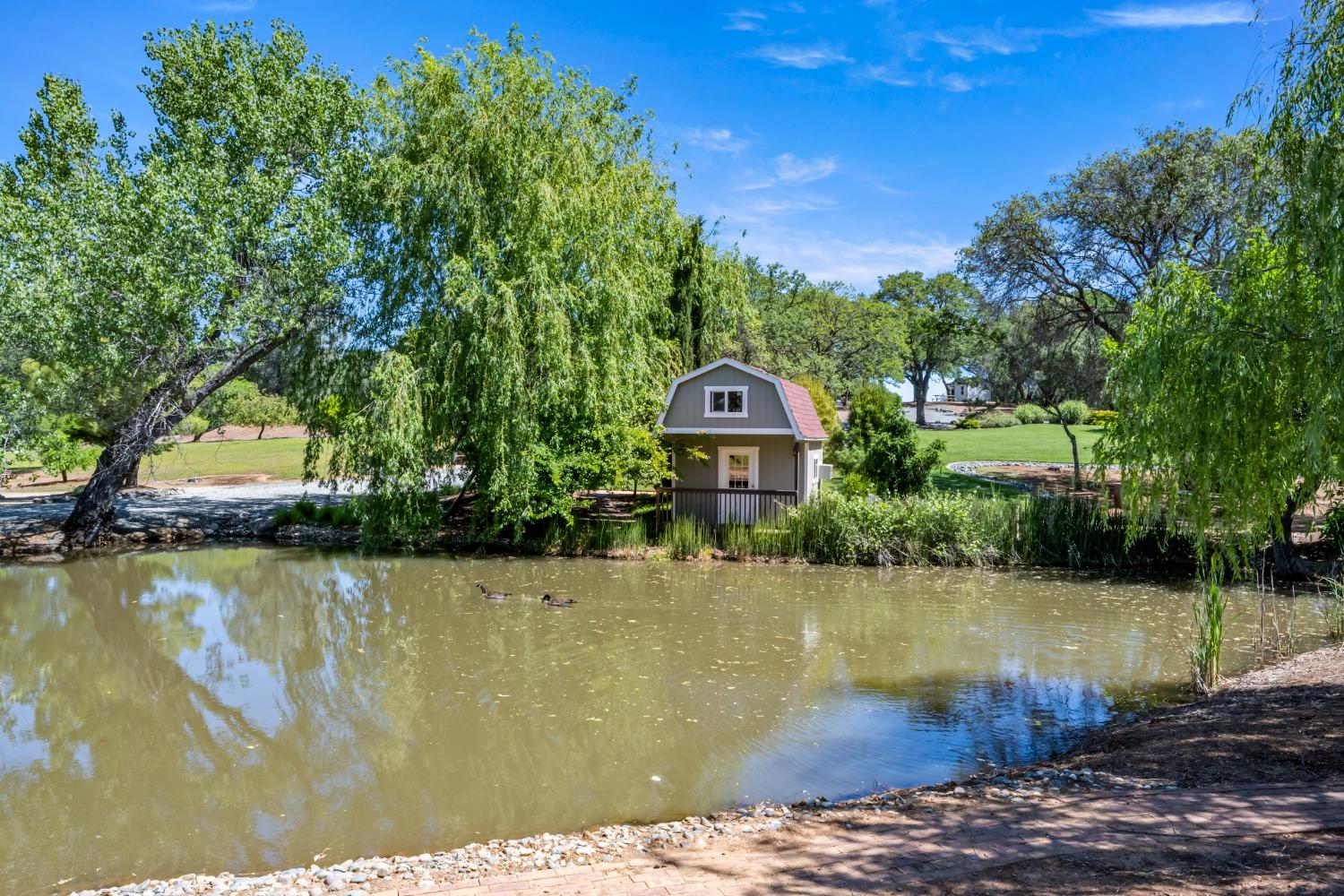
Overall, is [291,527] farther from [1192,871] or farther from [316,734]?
[1192,871]

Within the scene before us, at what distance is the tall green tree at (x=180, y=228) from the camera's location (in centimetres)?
1692

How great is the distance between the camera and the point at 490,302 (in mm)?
17094

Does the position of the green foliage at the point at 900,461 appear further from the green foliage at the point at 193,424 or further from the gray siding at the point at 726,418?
the green foliage at the point at 193,424

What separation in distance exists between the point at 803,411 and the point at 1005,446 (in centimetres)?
2028

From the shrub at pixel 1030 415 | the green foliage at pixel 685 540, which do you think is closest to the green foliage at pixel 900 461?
the green foliage at pixel 685 540

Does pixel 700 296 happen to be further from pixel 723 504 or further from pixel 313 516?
pixel 313 516

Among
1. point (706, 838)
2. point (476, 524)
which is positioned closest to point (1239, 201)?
point (476, 524)

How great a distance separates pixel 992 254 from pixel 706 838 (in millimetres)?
23824

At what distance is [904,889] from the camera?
12.9 ft

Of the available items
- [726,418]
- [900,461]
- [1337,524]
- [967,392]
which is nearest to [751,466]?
[726,418]

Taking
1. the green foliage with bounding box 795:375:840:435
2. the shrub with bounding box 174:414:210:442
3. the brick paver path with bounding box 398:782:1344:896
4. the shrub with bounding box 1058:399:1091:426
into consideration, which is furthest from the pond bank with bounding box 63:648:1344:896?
the shrub with bounding box 1058:399:1091:426

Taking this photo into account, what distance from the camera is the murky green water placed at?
593cm

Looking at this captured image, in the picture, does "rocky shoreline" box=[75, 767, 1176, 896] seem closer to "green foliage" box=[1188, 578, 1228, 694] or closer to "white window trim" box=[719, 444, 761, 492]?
"green foliage" box=[1188, 578, 1228, 694]

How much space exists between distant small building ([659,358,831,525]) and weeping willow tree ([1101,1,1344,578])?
1164 centimetres
